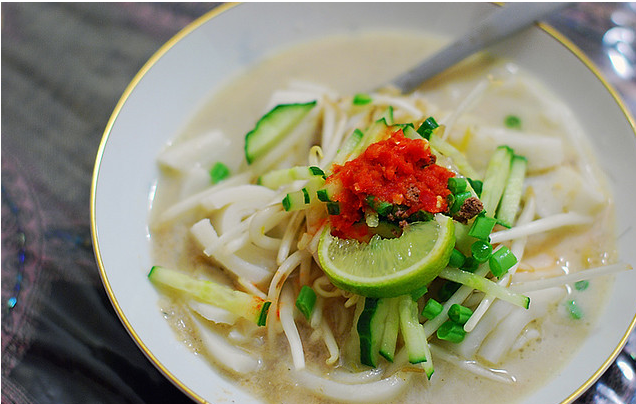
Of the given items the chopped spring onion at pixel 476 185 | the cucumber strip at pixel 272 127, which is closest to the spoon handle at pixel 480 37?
the cucumber strip at pixel 272 127

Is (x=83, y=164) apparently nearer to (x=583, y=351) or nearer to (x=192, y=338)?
(x=192, y=338)

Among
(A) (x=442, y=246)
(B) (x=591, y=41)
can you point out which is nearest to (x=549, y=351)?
(A) (x=442, y=246)

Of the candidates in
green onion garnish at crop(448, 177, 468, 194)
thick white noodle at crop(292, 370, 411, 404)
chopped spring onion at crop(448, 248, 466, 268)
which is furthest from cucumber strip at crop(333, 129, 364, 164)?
thick white noodle at crop(292, 370, 411, 404)

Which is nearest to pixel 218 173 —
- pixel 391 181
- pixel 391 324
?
pixel 391 181

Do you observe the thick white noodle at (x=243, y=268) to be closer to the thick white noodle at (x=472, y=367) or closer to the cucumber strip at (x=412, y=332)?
the cucumber strip at (x=412, y=332)

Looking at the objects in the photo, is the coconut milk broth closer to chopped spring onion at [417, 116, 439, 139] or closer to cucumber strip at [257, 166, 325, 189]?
cucumber strip at [257, 166, 325, 189]

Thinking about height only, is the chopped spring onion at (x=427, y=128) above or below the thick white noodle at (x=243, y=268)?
above
